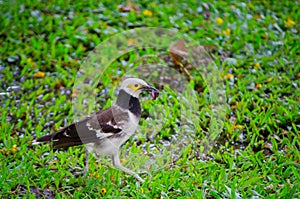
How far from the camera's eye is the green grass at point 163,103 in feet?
15.4

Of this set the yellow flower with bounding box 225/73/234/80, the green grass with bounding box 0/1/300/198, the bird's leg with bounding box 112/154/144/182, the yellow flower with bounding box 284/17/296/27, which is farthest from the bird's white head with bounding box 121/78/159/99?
the yellow flower with bounding box 284/17/296/27

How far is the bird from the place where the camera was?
14.9 feet

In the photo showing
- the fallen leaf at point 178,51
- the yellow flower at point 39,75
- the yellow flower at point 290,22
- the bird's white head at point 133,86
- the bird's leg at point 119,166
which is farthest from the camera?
the yellow flower at point 290,22

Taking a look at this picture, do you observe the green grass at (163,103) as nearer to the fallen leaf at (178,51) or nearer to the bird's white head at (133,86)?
the fallen leaf at (178,51)

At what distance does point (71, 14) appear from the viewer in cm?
739

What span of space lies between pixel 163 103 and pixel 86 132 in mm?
1503

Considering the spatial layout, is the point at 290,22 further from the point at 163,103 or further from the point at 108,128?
the point at 108,128

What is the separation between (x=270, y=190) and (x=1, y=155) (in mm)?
2447

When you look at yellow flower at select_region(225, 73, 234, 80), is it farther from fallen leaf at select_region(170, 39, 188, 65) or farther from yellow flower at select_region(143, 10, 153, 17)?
yellow flower at select_region(143, 10, 153, 17)

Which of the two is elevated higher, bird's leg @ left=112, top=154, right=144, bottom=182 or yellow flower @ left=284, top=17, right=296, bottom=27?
yellow flower @ left=284, top=17, right=296, bottom=27

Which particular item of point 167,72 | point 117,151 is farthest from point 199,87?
point 117,151

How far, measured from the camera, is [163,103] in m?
5.88

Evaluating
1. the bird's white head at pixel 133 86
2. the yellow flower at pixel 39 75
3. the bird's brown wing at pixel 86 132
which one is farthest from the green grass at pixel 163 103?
the bird's white head at pixel 133 86

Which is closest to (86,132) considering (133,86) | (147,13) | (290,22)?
(133,86)
